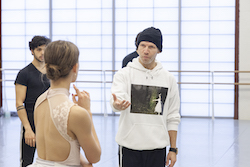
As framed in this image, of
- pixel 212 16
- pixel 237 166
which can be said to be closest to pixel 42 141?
pixel 237 166

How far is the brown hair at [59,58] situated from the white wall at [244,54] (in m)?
6.63

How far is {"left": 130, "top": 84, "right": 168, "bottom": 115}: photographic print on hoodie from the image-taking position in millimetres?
2119

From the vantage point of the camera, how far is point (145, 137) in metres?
2.09

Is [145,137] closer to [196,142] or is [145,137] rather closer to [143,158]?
[143,158]

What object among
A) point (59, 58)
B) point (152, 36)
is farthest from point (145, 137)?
point (59, 58)

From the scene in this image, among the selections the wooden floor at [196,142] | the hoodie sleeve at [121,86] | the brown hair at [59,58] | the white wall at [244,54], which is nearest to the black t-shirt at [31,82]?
the hoodie sleeve at [121,86]

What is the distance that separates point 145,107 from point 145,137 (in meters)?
0.17

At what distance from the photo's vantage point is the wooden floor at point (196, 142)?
4090mm

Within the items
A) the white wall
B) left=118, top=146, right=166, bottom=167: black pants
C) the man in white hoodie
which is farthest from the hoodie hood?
the white wall

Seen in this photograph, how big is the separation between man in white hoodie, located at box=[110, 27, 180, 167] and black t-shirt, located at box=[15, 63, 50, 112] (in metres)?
0.83

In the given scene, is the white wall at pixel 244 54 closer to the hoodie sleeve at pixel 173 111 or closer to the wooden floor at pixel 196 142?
the wooden floor at pixel 196 142

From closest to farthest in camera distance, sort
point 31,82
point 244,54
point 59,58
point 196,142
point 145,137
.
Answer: point 59,58, point 145,137, point 31,82, point 196,142, point 244,54

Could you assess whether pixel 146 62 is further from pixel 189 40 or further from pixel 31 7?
pixel 31 7

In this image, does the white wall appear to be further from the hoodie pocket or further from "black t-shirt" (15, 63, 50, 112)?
the hoodie pocket
